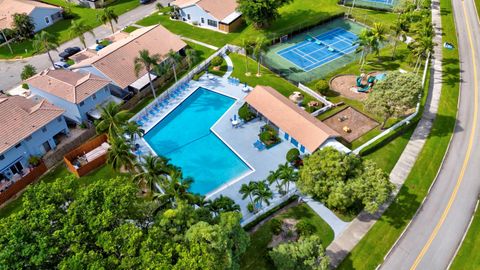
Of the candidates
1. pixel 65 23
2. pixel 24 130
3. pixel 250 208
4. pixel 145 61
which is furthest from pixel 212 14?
pixel 250 208

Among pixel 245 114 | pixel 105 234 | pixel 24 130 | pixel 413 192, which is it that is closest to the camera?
pixel 105 234

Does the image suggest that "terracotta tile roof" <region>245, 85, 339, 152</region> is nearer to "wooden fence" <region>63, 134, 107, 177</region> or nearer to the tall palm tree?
the tall palm tree

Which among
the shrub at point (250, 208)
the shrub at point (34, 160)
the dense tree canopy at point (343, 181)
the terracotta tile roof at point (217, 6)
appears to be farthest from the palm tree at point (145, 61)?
the dense tree canopy at point (343, 181)

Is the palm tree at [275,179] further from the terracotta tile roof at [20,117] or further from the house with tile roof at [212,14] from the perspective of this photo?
the house with tile roof at [212,14]

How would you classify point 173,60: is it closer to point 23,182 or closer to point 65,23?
point 23,182

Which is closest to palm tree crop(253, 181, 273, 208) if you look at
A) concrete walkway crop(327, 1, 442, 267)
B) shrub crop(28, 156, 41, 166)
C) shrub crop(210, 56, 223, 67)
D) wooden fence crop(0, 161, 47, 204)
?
concrete walkway crop(327, 1, 442, 267)

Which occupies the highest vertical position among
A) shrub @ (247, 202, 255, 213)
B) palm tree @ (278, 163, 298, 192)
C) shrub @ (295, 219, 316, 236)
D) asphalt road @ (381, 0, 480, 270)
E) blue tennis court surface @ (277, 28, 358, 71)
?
blue tennis court surface @ (277, 28, 358, 71)
